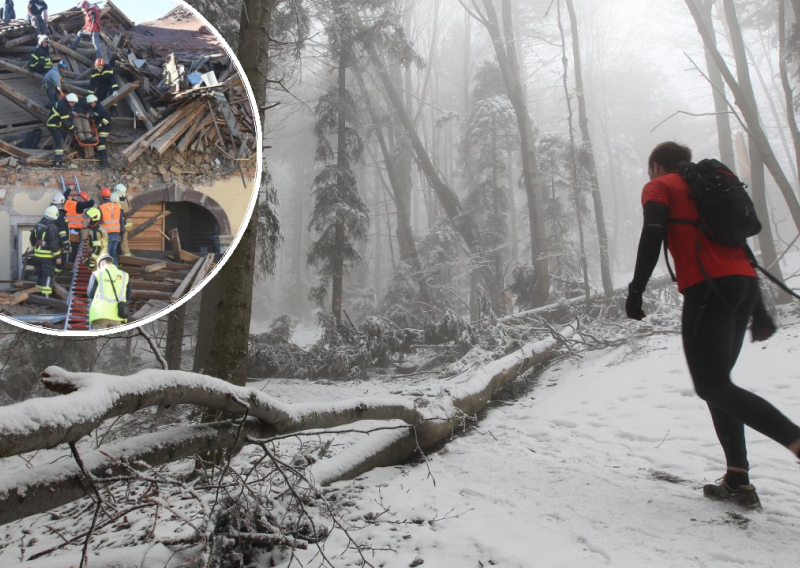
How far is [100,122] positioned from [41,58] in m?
0.24

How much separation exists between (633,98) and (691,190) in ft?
130

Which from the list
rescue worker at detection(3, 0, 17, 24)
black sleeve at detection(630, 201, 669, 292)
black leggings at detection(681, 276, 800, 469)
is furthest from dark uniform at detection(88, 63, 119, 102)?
black leggings at detection(681, 276, 800, 469)

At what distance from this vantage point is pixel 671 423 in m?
4.11

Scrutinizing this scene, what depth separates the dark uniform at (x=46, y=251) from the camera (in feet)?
5.28

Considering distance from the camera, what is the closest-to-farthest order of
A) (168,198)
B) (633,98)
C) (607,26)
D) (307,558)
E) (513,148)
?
(168,198) → (307,558) → (513,148) → (607,26) → (633,98)

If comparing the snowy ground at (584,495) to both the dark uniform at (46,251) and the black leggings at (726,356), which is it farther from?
the dark uniform at (46,251)

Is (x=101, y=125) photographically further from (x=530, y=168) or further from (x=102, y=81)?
(x=530, y=168)

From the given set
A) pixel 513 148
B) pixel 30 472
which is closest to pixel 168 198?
pixel 30 472

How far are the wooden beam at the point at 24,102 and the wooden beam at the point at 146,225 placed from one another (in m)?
0.42

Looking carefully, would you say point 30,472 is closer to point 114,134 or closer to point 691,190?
point 114,134

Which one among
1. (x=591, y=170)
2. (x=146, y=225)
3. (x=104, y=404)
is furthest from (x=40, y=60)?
(x=591, y=170)

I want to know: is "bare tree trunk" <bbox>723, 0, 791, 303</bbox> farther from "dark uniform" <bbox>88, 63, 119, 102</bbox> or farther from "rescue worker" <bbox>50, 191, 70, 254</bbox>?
"rescue worker" <bbox>50, 191, 70, 254</bbox>

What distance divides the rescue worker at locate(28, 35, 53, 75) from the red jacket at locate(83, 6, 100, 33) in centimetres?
15

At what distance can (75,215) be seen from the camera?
5.43 feet
